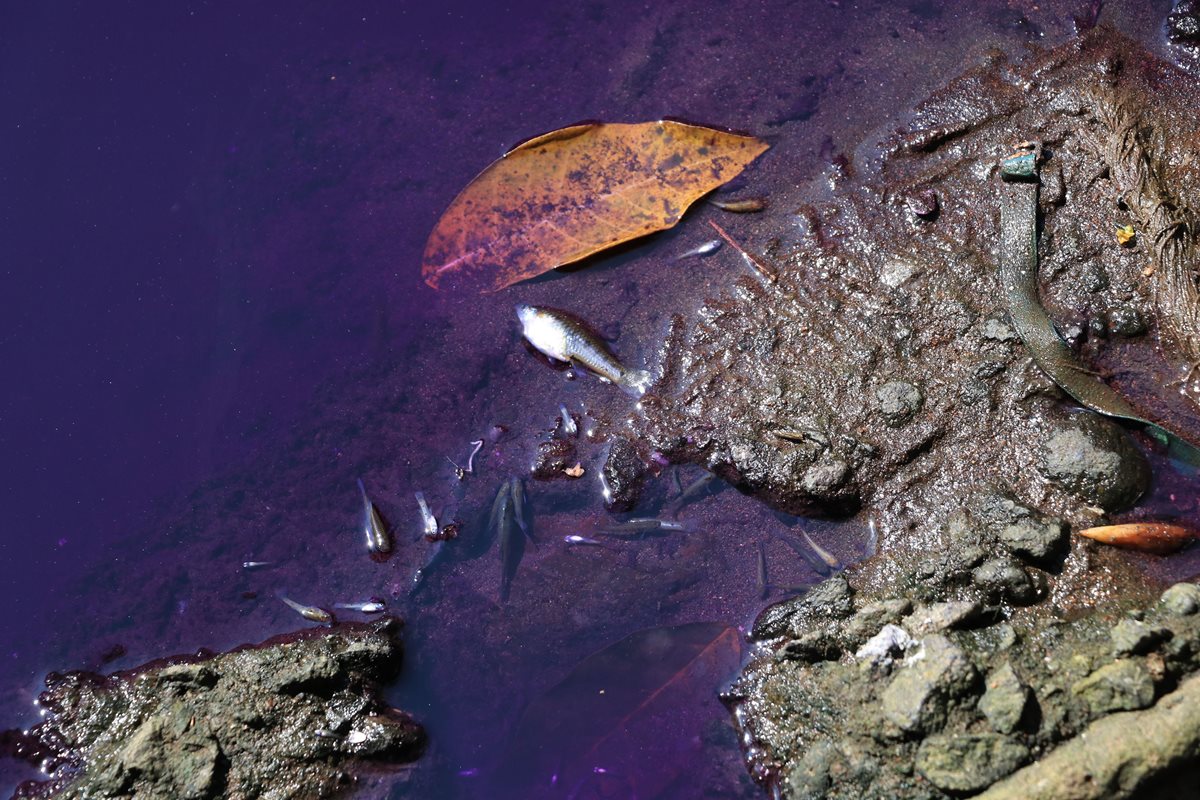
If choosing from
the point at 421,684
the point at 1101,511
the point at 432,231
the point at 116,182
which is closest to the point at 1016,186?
the point at 1101,511

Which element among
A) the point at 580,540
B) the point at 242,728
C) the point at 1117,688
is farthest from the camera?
the point at 580,540

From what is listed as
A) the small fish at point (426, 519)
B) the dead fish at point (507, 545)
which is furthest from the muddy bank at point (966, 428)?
the small fish at point (426, 519)

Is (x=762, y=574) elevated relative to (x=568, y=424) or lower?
lower

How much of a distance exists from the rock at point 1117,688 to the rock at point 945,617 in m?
0.31

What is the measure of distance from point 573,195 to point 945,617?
1956mm

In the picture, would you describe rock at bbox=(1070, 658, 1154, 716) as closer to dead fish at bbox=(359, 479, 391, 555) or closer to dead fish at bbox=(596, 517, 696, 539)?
dead fish at bbox=(596, 517, 696, 539)

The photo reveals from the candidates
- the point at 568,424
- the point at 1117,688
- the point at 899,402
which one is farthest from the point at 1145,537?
the point at 568,424

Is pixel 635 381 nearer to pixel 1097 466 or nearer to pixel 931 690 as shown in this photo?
pixel 931 690

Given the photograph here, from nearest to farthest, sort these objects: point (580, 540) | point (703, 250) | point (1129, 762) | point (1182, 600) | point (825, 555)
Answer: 1. point (1129, 762)
2. point (1182, 600)
3. point (825, 555)
4. point (580, 540)
5. point (703, 250)

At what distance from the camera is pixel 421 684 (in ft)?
8.96

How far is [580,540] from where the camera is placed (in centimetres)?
280

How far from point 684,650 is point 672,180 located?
5.63 ft

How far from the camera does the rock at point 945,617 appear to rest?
2.38m

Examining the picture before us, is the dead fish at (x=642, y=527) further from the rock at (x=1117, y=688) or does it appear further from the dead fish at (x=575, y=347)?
the rock at (x=1117, y=688)
